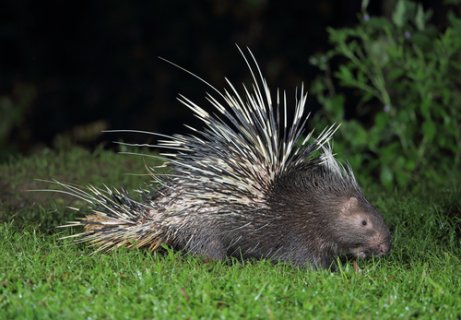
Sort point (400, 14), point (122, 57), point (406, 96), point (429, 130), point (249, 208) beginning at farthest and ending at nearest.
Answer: point (122, 57), point (406, 96), point (400, 14), point (429, 130), point (249, 208)

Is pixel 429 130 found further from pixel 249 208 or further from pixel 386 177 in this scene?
pixel 249 208

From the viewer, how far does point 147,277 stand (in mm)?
4777

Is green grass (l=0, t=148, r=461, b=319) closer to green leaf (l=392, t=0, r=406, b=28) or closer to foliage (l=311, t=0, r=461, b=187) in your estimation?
foliage (l=311, t=0, r=461, b=187)

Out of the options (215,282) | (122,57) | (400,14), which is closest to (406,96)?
(400,14)

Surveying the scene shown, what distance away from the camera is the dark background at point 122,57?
13.3m

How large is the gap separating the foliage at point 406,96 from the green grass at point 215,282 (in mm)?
1922

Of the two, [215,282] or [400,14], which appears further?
[400,14]

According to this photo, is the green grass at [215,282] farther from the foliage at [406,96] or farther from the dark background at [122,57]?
the dark background at [122,57]

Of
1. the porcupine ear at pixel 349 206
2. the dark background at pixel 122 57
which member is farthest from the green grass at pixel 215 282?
the dark background at pixel 122 57

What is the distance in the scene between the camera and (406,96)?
8.77 metres

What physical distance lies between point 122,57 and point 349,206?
8.76 meters

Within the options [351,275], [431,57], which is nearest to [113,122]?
[431,57]

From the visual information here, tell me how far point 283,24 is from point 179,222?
8.15 meters

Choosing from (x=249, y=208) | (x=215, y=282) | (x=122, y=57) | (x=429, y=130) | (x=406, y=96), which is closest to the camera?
(x=215, y=282)
